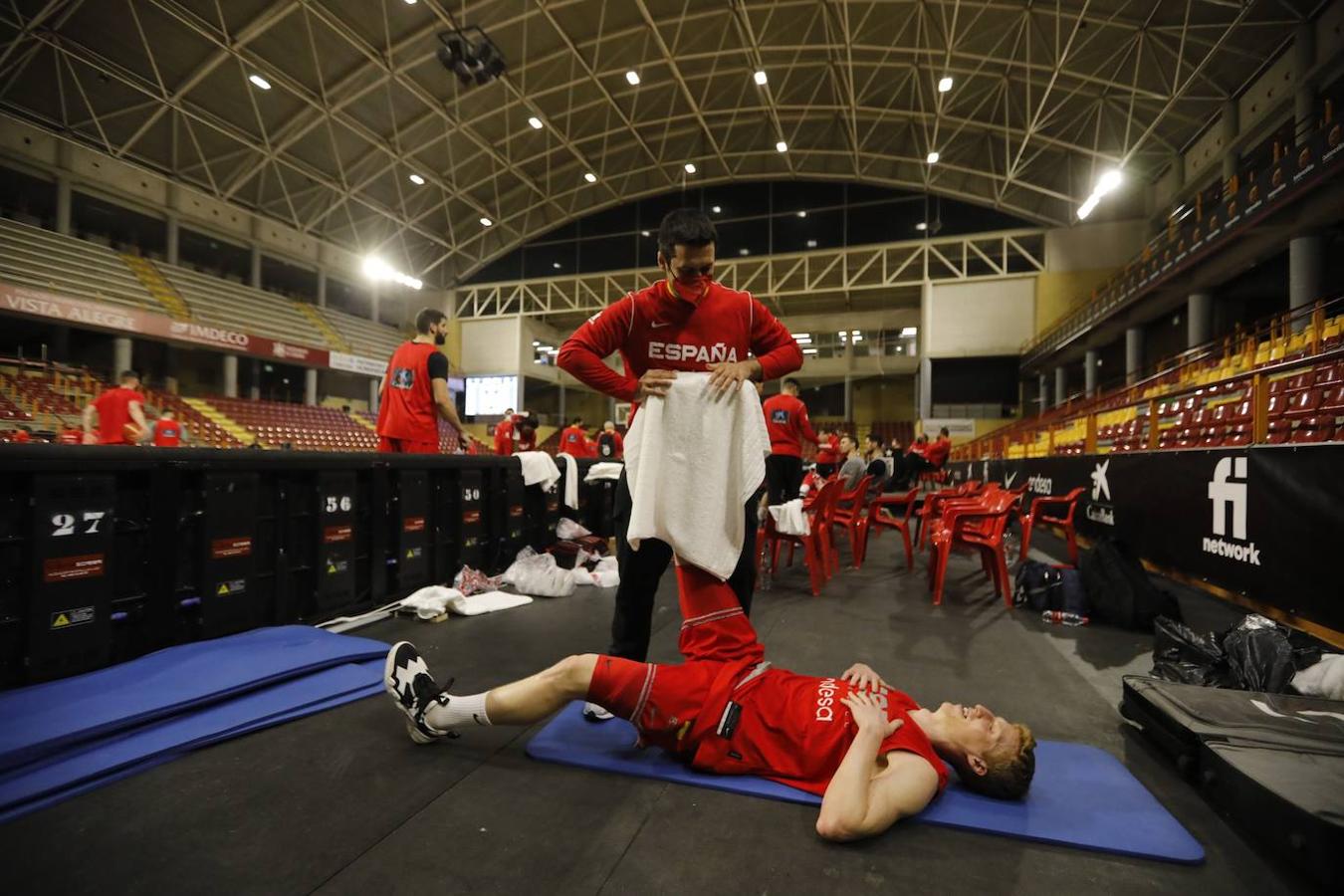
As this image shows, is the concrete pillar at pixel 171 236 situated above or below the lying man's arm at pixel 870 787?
above

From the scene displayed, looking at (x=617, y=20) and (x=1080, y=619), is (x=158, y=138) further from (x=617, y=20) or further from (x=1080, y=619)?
(x=1080, y=619)

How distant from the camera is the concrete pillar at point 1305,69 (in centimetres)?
1088

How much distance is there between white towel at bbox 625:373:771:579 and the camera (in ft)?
6.19

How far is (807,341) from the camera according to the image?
24750mm

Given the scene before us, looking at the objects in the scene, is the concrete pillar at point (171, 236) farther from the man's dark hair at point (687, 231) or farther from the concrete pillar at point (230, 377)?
the man's dark hair at point (687, 231)

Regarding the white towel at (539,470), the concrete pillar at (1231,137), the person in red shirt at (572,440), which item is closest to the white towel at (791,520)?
the white towel at (539,470)

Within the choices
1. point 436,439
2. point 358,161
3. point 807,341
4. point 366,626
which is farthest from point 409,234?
point 366,626

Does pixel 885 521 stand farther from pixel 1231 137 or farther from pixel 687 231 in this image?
pixel 1231 137

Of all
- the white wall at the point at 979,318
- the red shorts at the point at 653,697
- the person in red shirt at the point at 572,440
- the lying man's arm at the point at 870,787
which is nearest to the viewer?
the lying man's arm at the point at 870,787

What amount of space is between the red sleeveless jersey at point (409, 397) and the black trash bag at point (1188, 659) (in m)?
4.66

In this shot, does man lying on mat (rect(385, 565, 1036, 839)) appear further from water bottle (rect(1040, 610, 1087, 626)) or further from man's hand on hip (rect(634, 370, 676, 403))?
water bottle (rect(1040, 610, 1087, 626))

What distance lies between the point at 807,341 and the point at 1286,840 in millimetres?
24466

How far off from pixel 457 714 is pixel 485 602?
2.05 m

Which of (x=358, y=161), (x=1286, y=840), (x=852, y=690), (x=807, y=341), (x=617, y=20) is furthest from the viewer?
(x=807, y=341)
